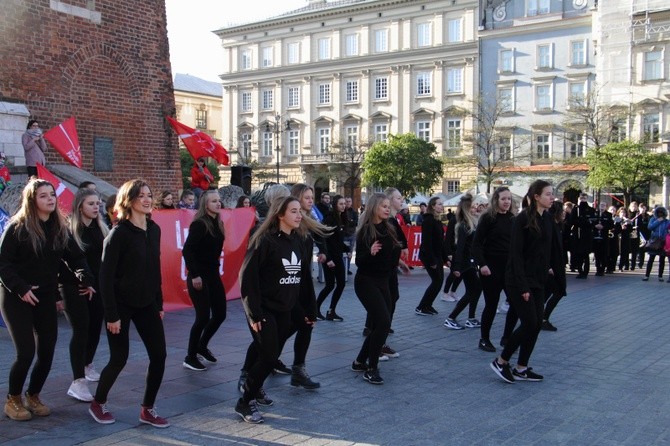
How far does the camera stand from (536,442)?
5148mm

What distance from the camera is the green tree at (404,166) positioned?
2170 inches

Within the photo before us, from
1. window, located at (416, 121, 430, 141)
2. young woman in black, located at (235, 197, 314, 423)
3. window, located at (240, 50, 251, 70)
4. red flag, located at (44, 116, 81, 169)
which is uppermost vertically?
window, located at (240, 50, 251, 70)

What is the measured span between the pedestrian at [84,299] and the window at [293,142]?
66.5 m

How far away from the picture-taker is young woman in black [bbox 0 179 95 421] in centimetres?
549

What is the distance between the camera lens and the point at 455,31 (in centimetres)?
6438

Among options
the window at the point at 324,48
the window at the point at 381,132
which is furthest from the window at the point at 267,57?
the window at the point at 381,132

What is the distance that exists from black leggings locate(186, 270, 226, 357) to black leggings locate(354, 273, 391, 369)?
1432 mm

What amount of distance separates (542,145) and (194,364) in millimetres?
56047

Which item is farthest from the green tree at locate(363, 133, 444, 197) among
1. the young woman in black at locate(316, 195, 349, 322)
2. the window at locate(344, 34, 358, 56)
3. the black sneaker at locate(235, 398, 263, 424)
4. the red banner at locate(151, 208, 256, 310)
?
the black sneaker at locate(235, 398, 263, 424)

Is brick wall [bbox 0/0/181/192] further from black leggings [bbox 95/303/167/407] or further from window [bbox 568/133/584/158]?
window [bbox 568/133/584/158]

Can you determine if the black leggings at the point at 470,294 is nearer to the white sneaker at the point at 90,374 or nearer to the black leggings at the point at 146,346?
the white sneaker at the point at 90,374

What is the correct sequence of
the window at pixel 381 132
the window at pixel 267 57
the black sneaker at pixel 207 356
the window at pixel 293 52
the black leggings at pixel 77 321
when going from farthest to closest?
the window at pixel 267 57 < the window at pixel 293 52 < the window at pixel 381 132 < the black sneaker at pixel 207 356 < the black leggings at pixel 77 321

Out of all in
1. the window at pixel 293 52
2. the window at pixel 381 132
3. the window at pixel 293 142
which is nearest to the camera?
the window at pixel 381 132

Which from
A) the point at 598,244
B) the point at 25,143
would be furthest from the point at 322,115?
the point at 25,143
